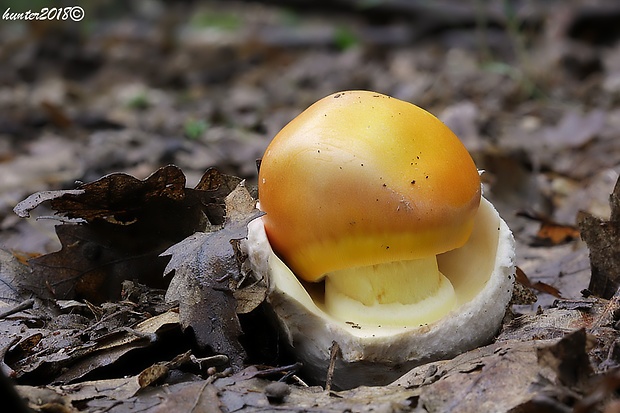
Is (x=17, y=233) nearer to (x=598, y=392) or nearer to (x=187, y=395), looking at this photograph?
(x=187, y=395)

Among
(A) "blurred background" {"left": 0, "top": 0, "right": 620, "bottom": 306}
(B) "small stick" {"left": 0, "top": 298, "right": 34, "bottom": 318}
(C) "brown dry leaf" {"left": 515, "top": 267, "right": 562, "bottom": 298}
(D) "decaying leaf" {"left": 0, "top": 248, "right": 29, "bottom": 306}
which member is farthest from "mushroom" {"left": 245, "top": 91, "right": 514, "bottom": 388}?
(A) "blurred background" {"left": 0, "top": 0, "right": 620, "bottom": 306}

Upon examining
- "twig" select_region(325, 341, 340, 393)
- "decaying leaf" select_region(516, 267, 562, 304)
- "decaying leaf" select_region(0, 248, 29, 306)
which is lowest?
"decaying leaf" select_region(516, 267, 562, 304)

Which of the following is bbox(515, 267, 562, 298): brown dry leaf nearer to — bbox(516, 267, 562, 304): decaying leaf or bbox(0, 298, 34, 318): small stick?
bbox(516, 267, 562, 304): decaying leaf

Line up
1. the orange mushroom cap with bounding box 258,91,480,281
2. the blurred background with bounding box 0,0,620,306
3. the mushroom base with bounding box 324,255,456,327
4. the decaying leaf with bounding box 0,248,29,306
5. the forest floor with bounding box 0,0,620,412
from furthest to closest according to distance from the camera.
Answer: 1. the blurred background with bounding box 0,0,620,306
2. the decaying leaf with bounding box 0,248,29,306
3. the mushroom base with bounding box 324,255,456,327
4. the orange mushroom cap with bounding box 258,91,480,281
5. the forest floor with bounding box 0,0,620,412

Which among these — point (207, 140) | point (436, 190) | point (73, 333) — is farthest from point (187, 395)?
point (207, 140)

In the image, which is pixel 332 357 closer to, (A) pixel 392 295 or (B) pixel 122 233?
(A) pixel 392 295

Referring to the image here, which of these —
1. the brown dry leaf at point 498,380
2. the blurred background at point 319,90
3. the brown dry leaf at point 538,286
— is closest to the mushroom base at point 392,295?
the brown dry leaf at point 498,380
